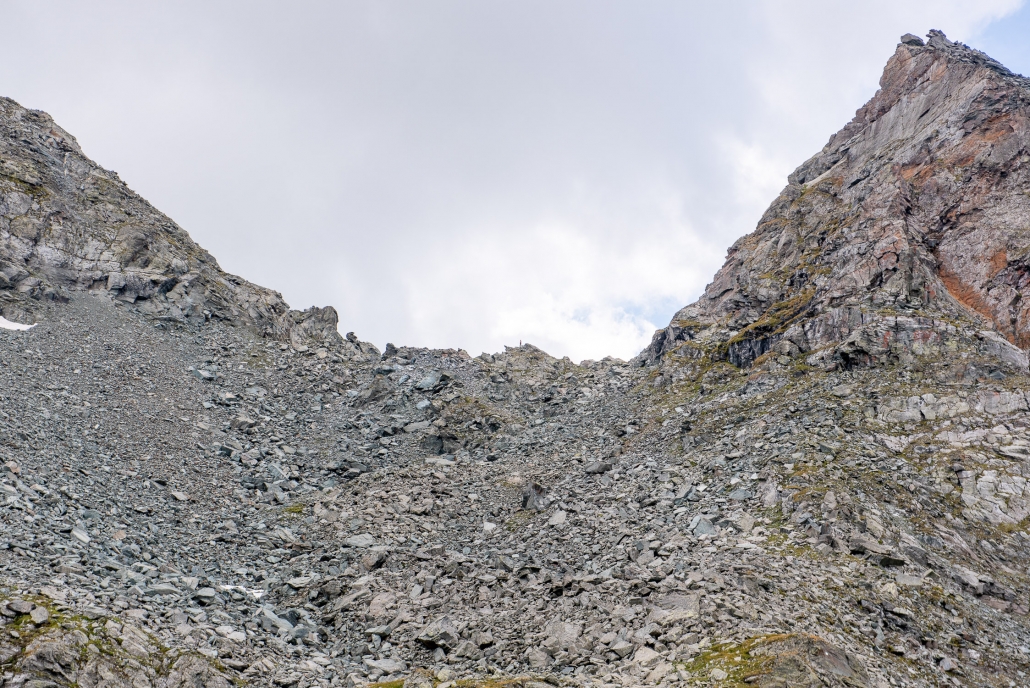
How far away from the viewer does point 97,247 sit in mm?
53625

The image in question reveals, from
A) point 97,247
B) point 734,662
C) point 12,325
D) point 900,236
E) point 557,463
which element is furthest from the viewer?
point 97,247

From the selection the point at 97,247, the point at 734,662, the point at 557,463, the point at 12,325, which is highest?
the point at 97,247

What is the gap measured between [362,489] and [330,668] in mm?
14816

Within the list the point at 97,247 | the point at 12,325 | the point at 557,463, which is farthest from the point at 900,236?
the point at 97,247

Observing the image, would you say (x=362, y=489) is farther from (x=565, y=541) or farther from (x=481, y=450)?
(x=565, y=541)

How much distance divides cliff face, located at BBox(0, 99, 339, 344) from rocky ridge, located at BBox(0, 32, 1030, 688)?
0.33m

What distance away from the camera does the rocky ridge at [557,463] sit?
18359 mm

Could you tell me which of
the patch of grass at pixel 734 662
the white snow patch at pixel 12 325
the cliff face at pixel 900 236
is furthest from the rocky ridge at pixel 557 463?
the white snow patch at pixel 12 325

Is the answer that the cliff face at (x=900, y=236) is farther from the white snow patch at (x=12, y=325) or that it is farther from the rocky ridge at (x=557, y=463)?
the white snow patch at (x=12, y=325)

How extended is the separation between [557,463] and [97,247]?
43.9m

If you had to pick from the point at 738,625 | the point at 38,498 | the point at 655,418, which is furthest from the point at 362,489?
the point at 738,625

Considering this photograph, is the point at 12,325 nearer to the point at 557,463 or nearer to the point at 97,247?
the point at 97,247

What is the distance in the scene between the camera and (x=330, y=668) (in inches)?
758

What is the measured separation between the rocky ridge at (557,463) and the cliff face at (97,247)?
0.33 meters
